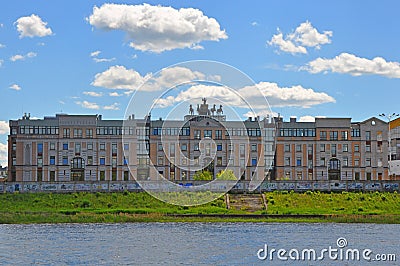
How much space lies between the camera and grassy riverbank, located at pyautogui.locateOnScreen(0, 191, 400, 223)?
81625 mm

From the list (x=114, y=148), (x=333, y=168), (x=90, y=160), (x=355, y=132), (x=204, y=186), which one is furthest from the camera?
(x=355, y=132)

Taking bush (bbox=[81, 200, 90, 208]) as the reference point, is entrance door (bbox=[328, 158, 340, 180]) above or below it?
above

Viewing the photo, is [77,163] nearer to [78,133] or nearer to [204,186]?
[78,133]

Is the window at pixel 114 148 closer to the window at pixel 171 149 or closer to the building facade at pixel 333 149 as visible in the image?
the window at pixel 171 149

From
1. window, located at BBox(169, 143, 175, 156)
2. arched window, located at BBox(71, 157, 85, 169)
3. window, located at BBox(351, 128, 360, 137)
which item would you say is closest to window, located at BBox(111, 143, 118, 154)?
arched window, located at BBox(71, 157, 85, 169)

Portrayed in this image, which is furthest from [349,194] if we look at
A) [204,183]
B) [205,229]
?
[205,229]

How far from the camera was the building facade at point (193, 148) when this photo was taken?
141500 mm

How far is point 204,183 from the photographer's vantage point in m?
104

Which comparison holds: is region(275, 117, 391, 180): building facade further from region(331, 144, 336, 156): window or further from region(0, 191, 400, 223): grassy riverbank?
region(0, 191, 400, 223): grassy riverbank

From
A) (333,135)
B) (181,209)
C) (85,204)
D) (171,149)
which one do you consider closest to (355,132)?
(333,135)

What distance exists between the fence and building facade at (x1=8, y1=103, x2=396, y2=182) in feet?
119

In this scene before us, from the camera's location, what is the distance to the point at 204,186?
334ft

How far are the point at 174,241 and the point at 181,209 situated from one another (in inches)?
1247

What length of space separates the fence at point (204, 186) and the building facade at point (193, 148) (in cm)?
3625
